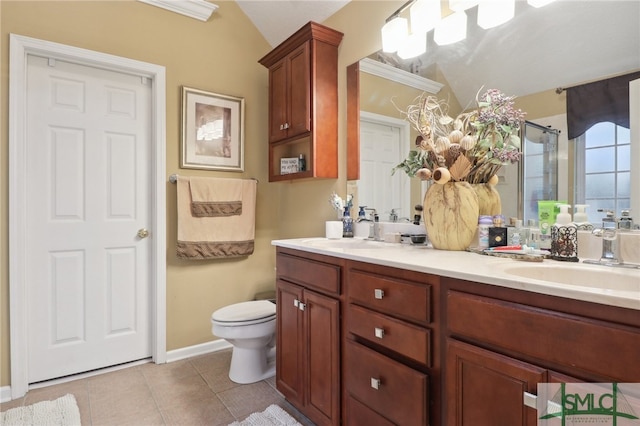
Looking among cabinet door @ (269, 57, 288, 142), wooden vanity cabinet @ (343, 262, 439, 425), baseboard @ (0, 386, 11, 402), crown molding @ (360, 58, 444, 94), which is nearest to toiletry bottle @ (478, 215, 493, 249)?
→ wooden vanity cabinet @ (343, 262, 439, 425)

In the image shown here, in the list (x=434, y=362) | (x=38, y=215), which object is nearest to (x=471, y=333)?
(x=434, y=362)

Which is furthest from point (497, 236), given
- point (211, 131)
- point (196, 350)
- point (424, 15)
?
point (196, 350)

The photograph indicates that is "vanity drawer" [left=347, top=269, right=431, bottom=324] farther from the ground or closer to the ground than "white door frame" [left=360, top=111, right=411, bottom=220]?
closer to the ground

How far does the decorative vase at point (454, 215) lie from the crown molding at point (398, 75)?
607mm

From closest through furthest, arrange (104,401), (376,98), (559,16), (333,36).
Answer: (559,16)
(104,401)
(376,98)
(333,36)

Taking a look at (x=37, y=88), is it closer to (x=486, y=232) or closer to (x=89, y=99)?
(x=89, y=99)

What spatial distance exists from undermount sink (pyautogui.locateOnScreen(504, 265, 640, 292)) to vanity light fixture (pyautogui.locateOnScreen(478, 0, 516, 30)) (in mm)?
1075

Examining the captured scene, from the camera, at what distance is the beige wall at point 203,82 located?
2002 mm

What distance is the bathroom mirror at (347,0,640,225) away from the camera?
1.20 m

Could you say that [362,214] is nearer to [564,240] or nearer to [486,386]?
[564,240]

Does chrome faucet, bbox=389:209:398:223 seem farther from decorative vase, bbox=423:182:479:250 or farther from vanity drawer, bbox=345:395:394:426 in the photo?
vanity drawer, bbox=345:395:394:426

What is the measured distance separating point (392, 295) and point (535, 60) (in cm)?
112

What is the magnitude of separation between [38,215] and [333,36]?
216 cm

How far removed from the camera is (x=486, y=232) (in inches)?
55.8
